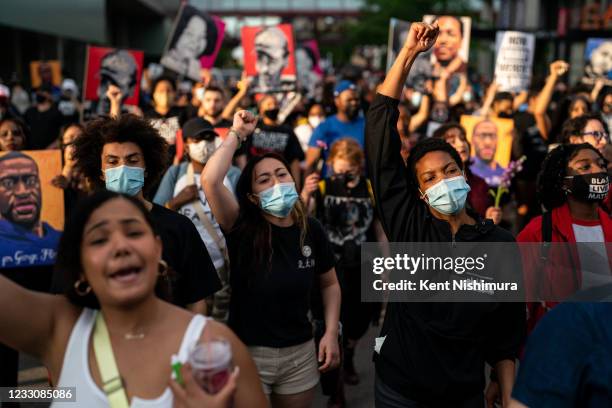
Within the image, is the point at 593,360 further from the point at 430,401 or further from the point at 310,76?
the point at 310,76

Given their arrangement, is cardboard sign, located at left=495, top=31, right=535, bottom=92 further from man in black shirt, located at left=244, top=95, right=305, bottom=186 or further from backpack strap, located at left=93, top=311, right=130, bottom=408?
backpack strap, located at left=93, top=311, right=130, bottom=408

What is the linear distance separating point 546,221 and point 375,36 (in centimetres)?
4058

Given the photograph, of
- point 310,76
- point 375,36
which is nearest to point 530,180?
point 310,76

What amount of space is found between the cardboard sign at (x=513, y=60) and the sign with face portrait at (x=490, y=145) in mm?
3179

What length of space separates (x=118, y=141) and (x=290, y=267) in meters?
1.02

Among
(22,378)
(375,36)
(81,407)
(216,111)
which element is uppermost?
(375,36)

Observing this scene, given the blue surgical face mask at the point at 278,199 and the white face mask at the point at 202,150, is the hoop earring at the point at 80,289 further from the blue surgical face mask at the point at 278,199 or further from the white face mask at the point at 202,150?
the white face mask at the point at 202,150

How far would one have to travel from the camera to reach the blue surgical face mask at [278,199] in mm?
3723

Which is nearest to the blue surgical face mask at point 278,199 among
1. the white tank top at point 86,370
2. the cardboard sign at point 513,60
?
the white tank top at point 86,370

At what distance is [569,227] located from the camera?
3852 mm

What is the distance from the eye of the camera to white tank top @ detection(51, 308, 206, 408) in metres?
2.08

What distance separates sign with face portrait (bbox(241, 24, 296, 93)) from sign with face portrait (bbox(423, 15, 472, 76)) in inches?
71.5

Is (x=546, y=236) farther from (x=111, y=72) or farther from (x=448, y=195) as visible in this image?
(x=111, y=72)

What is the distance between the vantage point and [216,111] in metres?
6.99
